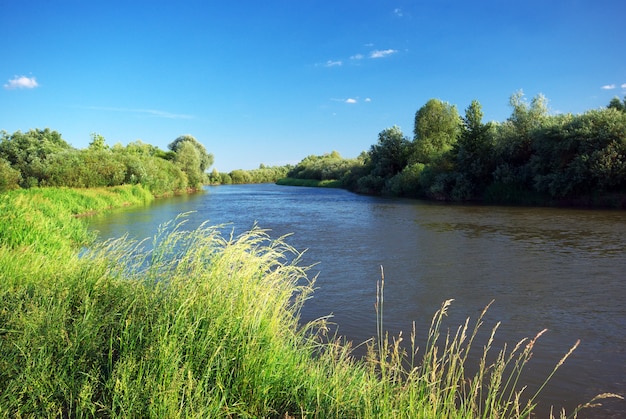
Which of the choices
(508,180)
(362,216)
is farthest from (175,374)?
(508,180)

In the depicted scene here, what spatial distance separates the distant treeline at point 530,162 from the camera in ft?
91.6

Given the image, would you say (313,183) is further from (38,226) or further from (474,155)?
(38,226)

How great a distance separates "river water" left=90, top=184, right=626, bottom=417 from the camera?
6.39m

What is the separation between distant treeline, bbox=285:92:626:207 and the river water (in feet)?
22.4

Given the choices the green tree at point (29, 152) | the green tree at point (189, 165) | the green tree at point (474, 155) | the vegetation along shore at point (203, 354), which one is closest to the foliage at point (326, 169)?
the green tree at point (189, 165)

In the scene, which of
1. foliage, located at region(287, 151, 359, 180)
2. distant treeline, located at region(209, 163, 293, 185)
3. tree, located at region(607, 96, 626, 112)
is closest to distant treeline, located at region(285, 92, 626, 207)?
tree, located at region(607, 96, 626, 112)

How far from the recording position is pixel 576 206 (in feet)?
96.2

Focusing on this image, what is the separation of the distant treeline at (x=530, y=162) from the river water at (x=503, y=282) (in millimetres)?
6824

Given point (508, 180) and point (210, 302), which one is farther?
point (508, 180)

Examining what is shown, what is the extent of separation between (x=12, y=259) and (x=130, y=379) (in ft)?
13.9

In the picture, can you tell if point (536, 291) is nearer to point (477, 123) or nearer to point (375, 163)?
point (477, 123)

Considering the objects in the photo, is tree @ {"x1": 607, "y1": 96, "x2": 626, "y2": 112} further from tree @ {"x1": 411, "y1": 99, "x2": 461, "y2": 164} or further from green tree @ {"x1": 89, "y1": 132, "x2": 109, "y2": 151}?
green tree @ {"x1": 89, "y1": 132, "x2": 109, "y2": 151}

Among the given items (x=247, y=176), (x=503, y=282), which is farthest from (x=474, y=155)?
(x=247, y=176)

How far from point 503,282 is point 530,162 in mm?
25011
